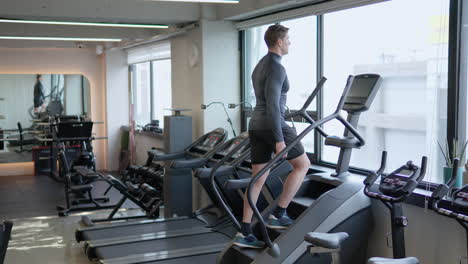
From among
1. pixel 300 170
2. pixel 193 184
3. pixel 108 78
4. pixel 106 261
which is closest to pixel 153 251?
pixel 106 261

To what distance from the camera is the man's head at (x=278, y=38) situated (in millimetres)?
4586

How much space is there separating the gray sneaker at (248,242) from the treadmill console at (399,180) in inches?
48.4

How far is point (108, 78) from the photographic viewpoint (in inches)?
459

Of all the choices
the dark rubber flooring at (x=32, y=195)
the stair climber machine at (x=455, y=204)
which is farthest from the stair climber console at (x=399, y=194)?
the dark rubber flooring at (x=32, y=195)

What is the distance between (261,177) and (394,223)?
1.23 metres

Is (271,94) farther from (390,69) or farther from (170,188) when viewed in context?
(170,188)

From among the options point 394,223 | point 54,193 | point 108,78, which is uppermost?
point 108,78

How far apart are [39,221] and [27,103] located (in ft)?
17.1

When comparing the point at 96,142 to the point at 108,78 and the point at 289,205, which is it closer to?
the point at 108,78

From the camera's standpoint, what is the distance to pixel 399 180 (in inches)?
156

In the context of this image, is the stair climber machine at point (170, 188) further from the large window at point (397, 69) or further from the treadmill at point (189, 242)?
the large window at point (397, 69)

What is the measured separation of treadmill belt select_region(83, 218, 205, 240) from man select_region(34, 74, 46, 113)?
251 inches

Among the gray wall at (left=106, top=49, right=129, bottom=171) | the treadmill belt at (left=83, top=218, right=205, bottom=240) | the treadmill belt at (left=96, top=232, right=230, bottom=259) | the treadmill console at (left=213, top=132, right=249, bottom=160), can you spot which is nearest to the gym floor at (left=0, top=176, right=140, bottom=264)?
the treadmill belt at (left=83, top=218, right=205, bottom=240)

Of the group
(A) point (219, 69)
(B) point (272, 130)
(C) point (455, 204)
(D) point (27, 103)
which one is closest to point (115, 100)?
(D) point (27, 103)
